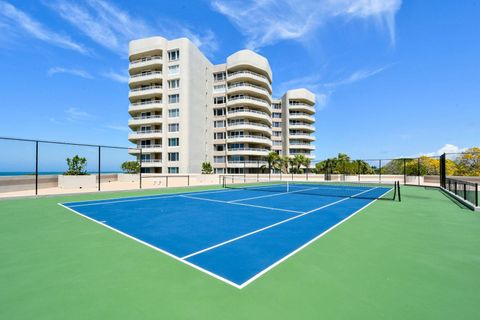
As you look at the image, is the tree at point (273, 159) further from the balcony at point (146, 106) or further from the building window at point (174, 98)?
the balcony at point (146, 106)

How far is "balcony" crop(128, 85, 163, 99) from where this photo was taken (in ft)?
172

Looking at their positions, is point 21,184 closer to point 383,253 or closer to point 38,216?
point 38,216

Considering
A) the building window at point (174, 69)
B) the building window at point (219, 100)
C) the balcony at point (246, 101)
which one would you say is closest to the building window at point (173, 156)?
the building window at point (174, 69)

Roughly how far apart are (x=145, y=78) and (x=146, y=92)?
3.29m

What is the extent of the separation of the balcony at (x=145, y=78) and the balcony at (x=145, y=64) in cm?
134

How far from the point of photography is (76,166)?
24375 mm

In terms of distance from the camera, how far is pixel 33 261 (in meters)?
5.10

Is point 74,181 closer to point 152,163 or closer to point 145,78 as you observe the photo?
point 152,163

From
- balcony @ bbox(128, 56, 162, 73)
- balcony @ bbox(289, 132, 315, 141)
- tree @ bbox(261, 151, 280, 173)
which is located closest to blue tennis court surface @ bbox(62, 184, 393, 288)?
tree @ bbox(261, 151, 280, 173)

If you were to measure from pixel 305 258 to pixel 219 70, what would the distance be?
63.8m

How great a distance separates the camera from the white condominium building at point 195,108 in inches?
2058

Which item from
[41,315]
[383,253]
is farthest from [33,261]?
[383,253]

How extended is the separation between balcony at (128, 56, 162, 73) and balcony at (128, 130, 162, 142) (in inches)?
602

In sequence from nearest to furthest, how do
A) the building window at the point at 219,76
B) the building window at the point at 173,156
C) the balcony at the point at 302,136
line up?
the building window at the point at 173,156 < the building window at the point at 219,76 < the balcony at the point at 302,136
